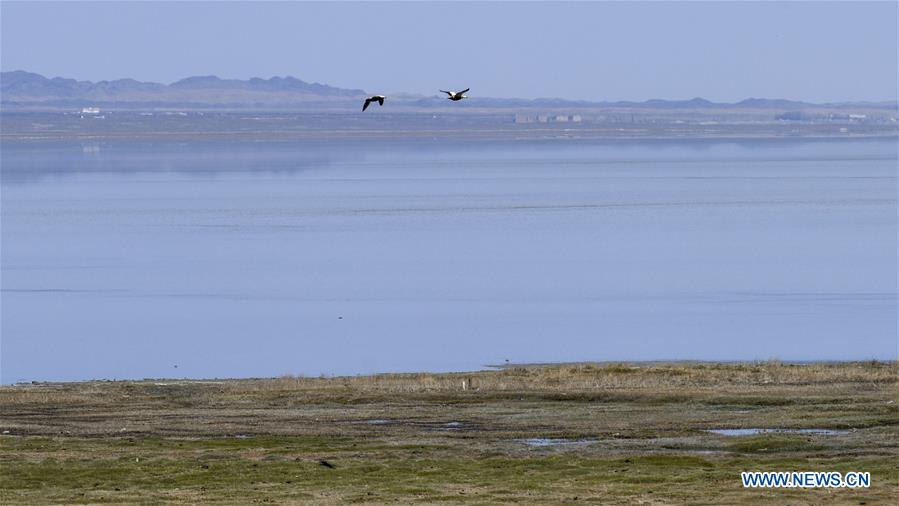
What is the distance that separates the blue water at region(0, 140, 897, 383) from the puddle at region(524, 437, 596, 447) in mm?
20099

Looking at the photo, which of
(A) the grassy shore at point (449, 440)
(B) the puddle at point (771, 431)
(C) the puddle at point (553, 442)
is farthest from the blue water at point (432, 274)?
(C) the puddle at point (553, 442)

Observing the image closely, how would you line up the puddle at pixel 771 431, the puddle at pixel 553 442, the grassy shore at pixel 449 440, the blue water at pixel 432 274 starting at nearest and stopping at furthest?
the grassy shore at pixel 449 440 → the puddle at pixel 553 442 → the puddle at pixel 771 431 → the blue water at pixel 432 274

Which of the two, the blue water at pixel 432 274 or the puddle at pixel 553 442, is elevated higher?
the puddle at pixel 553 442

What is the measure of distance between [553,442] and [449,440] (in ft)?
4.78

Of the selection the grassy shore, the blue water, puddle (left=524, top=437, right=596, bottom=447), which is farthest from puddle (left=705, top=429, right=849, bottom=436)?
the blue water

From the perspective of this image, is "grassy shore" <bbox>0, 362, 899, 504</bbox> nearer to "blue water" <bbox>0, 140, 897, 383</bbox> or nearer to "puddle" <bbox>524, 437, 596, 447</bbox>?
"puddle" <bbox>524, 437, 596, 447</bbox>

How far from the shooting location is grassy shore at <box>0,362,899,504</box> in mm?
18922

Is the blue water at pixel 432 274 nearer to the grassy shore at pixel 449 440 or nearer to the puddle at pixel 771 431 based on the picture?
the grassy shore at pixel 449 440

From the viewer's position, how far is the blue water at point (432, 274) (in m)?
47.9

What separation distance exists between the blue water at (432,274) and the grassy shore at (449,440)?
486 inches

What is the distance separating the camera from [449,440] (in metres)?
23.6

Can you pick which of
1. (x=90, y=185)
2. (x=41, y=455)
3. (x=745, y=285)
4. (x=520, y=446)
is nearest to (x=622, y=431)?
(x=520, y=446)

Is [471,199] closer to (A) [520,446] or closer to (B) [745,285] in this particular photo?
(B) [745,285]

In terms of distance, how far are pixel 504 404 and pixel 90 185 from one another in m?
108
